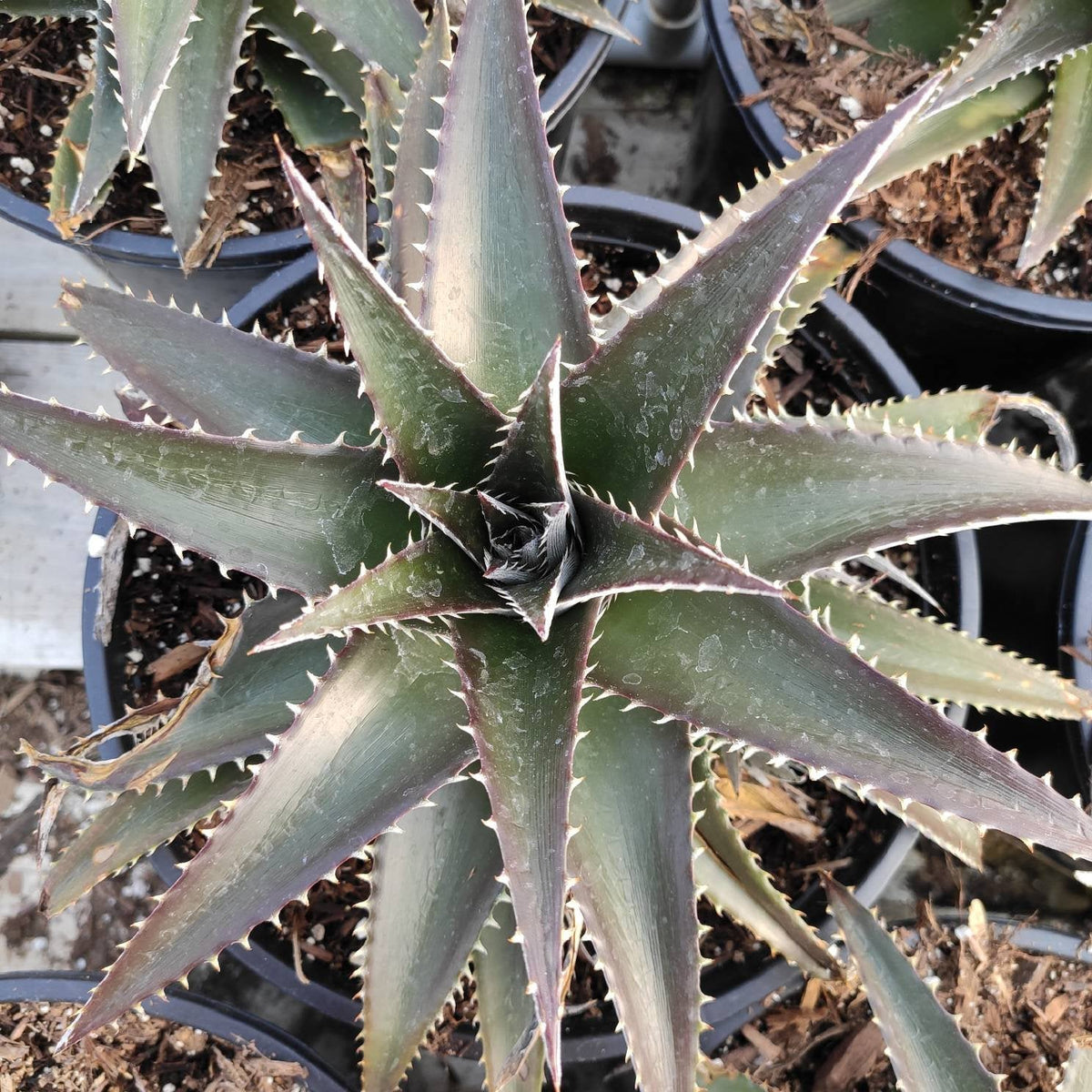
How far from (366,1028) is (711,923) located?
1.67 feet

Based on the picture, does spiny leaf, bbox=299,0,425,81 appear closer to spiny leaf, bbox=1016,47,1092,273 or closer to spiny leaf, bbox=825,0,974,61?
spiny leaf, bbox=825,0,974,61

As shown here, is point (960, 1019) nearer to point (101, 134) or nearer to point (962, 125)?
point (962, 125)

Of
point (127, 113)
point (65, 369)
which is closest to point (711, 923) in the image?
point (127, 113)

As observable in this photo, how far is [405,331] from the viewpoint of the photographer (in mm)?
574

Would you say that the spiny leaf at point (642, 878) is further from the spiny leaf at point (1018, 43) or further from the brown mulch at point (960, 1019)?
the spiny leaf at point (1018, 43)

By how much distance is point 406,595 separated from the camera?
56cm

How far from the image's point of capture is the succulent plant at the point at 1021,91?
107 cm

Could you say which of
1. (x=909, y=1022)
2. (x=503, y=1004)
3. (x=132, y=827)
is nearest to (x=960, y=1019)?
(x=909, y=1022)

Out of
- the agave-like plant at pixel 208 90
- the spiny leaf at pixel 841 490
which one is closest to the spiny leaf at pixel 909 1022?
the spiny leaf at pixel 841 490

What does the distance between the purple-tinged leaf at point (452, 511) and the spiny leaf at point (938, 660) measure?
1.29ft

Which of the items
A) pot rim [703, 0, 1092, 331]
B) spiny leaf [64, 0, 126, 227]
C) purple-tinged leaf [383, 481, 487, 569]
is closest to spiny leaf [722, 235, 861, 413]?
pot rim [703, 0, 1092, 331]

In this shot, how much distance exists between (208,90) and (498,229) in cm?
60

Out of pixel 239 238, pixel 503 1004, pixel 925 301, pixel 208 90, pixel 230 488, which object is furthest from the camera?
pixel 925 301

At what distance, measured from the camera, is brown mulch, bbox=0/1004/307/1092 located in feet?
3.65
